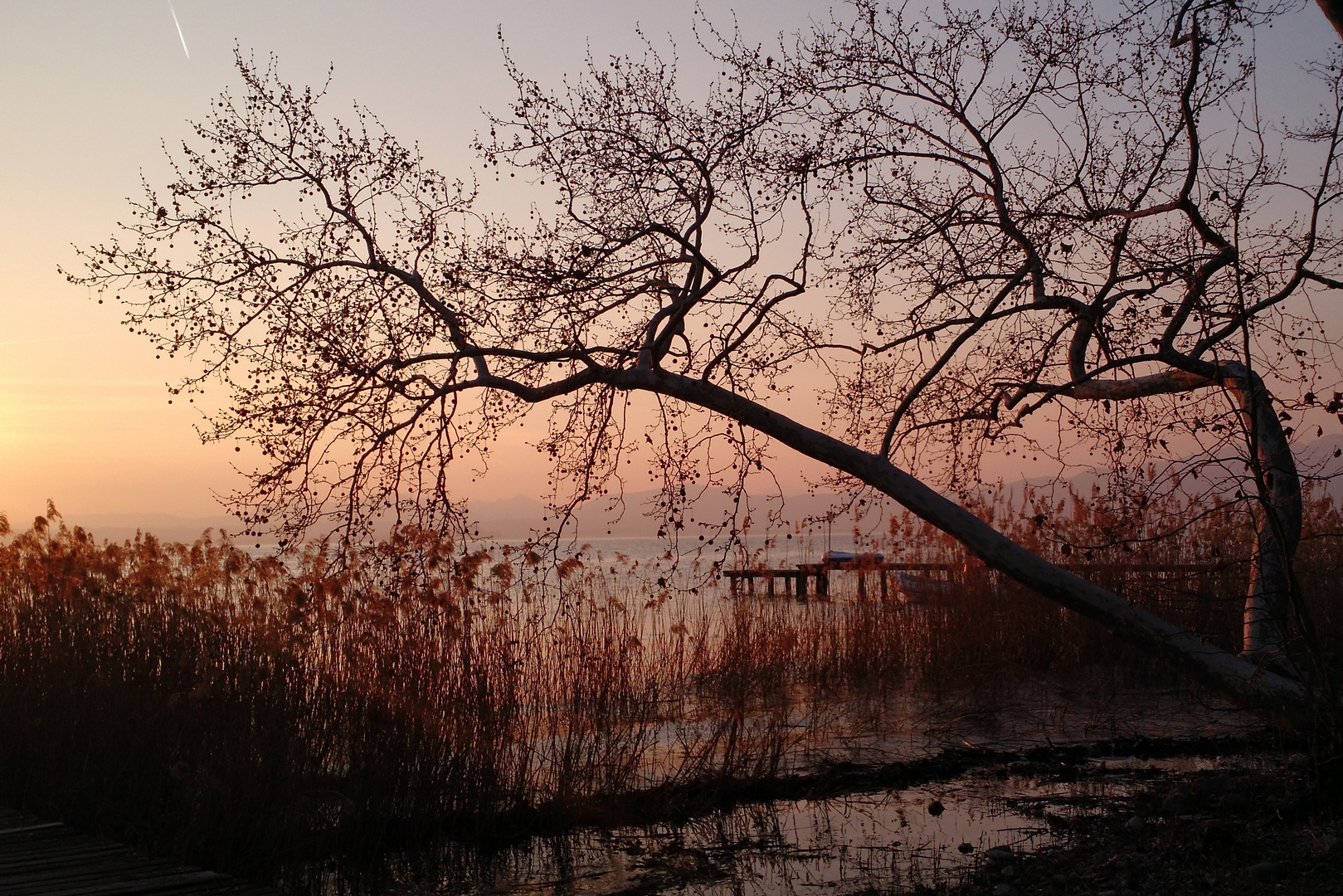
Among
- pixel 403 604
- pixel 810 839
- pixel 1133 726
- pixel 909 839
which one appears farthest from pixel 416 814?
pixel 1133 726

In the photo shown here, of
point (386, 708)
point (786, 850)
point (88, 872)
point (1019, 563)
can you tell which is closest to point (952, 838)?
point (786, 850)

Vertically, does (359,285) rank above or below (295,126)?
below

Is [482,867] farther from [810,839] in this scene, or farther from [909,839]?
[909,839]

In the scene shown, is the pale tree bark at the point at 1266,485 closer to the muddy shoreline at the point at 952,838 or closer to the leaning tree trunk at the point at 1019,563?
the leaning tree trunk at the point at 1019,563

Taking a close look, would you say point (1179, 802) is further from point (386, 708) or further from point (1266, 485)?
point (386, 708)

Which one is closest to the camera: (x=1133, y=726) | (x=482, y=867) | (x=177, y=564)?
(x=482, y=867)

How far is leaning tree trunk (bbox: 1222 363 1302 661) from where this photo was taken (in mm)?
6336

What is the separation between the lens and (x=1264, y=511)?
628 cm

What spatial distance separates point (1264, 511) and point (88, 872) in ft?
21.4

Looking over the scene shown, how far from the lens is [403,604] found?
6.47m

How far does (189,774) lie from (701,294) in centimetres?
429

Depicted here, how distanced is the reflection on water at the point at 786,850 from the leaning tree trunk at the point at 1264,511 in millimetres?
1372

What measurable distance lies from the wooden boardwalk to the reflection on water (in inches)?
56.6

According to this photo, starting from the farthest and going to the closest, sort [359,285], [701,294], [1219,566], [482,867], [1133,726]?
[1133,726] → [701,294] → [359,285] → [482,867] → [1219,566]
